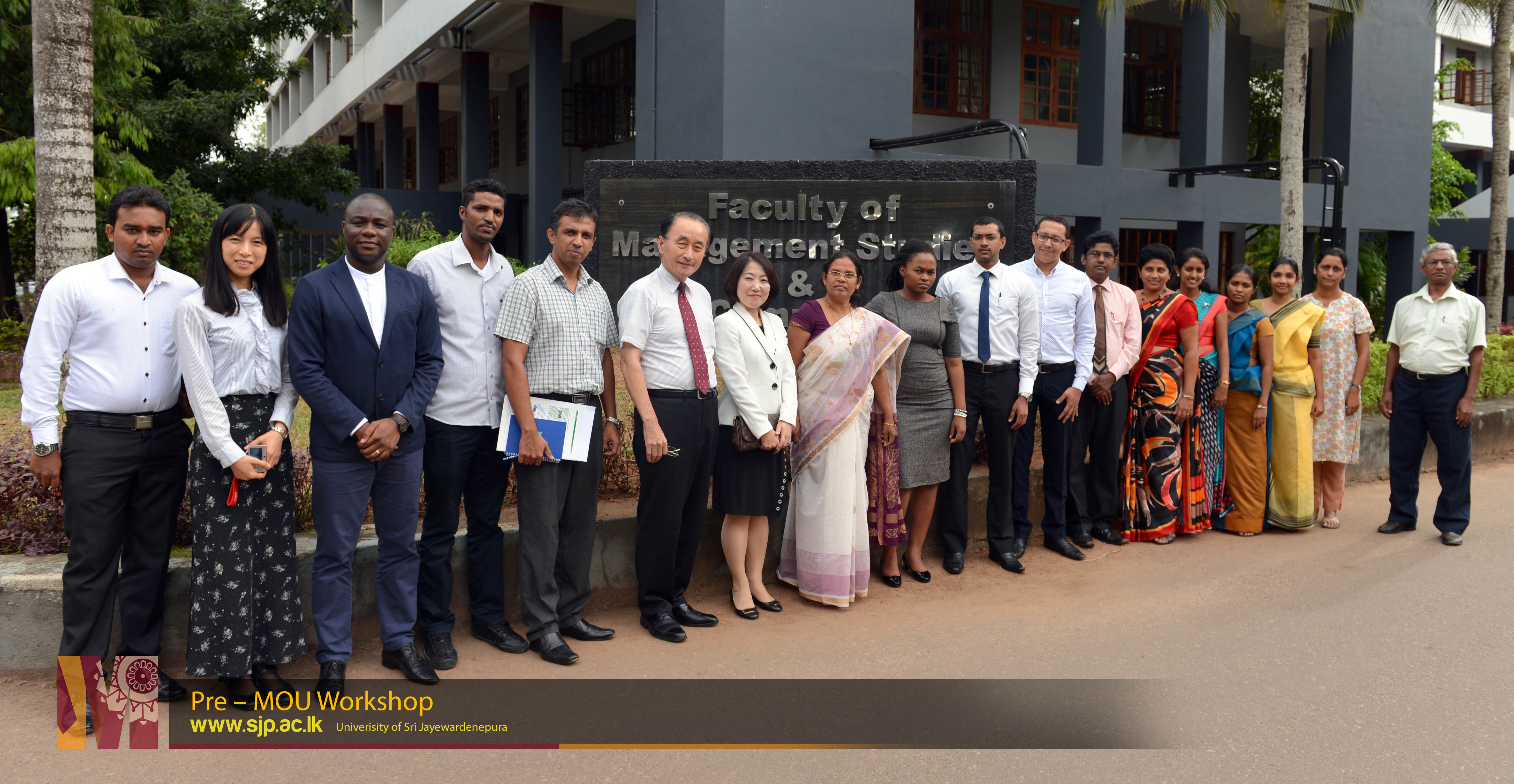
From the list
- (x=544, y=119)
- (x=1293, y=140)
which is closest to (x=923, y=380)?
(x=1293, y=140)

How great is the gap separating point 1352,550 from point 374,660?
17.6 ft

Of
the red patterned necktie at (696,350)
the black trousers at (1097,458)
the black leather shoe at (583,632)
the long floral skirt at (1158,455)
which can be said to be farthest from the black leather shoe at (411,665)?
the long floral skirt at (1158,455)

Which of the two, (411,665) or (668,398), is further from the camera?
(668,398)

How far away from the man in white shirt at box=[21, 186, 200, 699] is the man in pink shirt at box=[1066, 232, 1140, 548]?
14.8 ft

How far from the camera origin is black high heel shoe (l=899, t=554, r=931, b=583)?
5.45 metres

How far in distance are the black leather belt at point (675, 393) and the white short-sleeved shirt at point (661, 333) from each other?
11 millimetres

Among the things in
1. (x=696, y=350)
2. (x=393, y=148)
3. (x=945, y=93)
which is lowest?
(x=696, y=350)

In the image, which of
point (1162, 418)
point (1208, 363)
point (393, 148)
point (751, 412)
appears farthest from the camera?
point (393, 148)

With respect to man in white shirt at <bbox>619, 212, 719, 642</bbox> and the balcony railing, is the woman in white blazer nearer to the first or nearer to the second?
man in white shirt at <bbox>619, 212, 719, 642</bbox>

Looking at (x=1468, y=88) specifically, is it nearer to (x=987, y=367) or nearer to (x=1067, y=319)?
(x=1067, y=319)

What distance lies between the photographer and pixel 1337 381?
→ 6809mm

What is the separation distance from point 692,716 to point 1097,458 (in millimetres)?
3451

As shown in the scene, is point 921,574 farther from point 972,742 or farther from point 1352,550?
point 1352,550

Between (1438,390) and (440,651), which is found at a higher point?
(1438,390)
